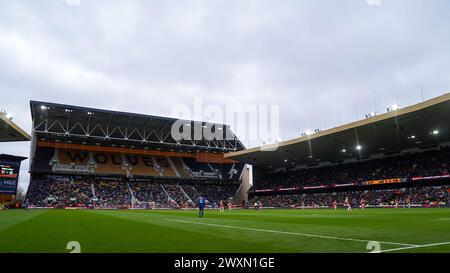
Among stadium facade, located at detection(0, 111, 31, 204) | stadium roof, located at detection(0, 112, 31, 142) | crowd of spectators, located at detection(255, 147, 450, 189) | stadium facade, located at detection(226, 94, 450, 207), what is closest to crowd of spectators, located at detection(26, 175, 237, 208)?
stadium facade, located at detection(0, 111, 31, 204)

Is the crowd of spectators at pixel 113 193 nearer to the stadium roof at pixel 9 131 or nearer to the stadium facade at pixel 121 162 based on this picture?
the stadium facade at pixel 121 162

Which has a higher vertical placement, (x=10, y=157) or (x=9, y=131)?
(x=9, y=131)

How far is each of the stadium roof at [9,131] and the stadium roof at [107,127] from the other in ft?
11.0

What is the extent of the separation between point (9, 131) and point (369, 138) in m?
53.2

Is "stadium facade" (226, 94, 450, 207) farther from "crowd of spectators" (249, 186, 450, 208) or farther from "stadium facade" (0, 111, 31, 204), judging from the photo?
"stadium facade" (0, 111, 31, 204)

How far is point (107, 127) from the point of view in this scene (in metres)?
59.9

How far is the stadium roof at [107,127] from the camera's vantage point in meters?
54.8

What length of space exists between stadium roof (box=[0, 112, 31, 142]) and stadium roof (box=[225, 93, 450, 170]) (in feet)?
118

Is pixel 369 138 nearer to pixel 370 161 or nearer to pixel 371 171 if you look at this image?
pixel 371 171

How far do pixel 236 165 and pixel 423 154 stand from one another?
43.3 meters

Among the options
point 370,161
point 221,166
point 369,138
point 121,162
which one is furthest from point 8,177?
point 370,161

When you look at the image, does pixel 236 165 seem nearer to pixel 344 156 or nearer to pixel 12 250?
pixel 344 156
